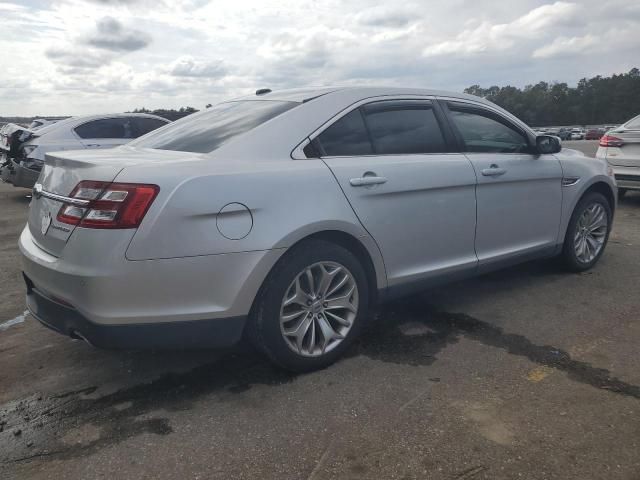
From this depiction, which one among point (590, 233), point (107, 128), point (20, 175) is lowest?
point (590, 233)

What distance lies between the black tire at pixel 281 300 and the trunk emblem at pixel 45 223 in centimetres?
113

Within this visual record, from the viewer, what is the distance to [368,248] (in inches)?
129

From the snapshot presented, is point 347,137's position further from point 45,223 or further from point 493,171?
point 45,223

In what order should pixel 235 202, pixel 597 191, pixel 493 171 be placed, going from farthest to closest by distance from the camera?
1. pixel 597 191
2. pixel 493 171
3. pixel 235 202

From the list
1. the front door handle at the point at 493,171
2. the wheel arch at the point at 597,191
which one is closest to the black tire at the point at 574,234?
the wheel arch at the point at 597,191

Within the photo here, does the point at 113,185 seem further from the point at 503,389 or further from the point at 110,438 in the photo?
the point at 503,389

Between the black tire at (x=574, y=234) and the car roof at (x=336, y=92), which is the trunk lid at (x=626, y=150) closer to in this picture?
the black tire at (x=574, y=234)

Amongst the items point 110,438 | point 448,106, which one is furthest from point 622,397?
point 110,438

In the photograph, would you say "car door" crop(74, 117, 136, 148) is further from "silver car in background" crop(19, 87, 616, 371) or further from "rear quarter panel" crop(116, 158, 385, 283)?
"rear quarter panel" crop(116, 158, 385, 283)

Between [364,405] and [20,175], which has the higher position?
[20,175]

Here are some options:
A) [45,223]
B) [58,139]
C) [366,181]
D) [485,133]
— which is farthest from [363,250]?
[58,139]

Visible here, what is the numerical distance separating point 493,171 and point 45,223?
295cm

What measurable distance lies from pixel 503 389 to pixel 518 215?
1.76 m

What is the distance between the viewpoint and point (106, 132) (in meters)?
9.58
